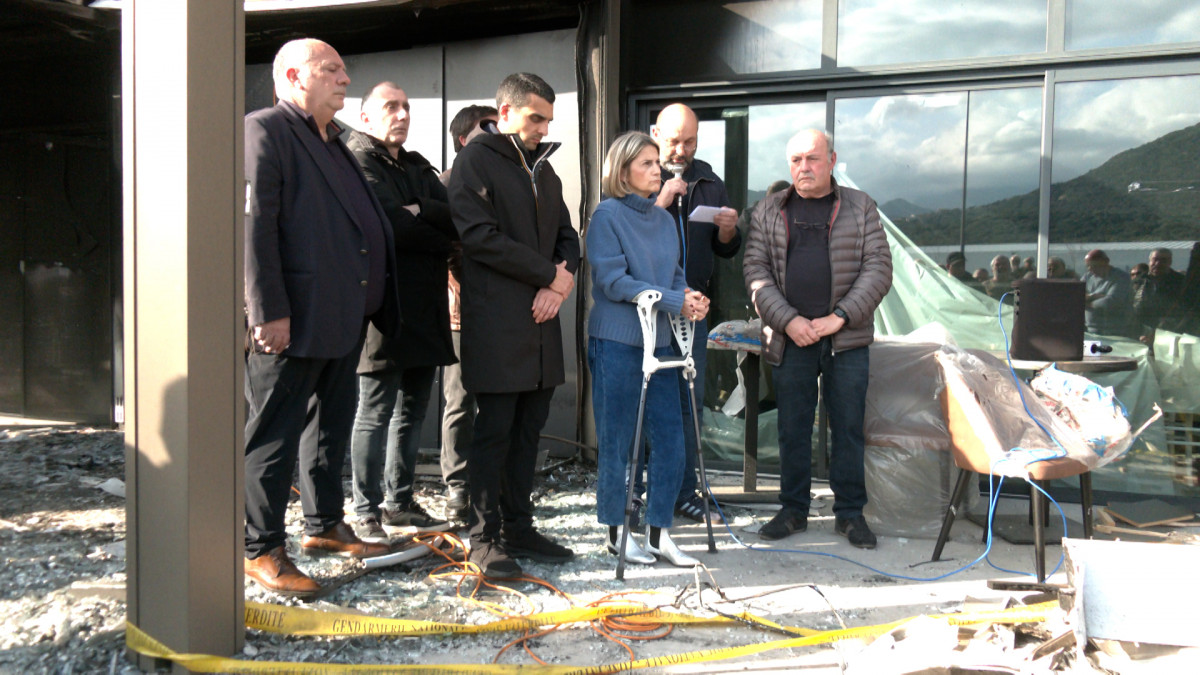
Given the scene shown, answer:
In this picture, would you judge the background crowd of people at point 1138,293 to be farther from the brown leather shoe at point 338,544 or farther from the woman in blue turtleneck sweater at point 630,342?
the brown leather shoe at point 338,544

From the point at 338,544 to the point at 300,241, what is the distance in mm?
1320

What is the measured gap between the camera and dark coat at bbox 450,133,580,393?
11.5 ft

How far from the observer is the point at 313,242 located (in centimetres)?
327

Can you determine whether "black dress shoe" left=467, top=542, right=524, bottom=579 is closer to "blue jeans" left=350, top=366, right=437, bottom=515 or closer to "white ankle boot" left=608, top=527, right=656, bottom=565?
"white ankle boot" left=608, top=527, right=656, bottom=565

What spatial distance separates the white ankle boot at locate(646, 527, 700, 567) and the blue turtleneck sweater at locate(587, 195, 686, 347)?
85cm

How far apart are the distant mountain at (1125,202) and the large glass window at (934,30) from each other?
0.81m

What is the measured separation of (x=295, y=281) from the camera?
3.25 metres

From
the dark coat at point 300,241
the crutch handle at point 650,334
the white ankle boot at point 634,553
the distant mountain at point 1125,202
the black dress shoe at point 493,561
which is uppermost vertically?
the distant mountain at point 1125,202

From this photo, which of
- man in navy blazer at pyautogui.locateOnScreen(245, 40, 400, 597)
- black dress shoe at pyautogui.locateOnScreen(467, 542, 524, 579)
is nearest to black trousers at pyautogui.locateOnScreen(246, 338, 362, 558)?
man in navy blazer at pyautogui.locateOnScreen(245, 40, 400, 597)

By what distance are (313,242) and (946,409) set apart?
2.93 meters

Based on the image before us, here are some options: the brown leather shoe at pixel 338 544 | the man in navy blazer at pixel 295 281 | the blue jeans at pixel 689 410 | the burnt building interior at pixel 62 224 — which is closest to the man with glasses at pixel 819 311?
the blue jeans at pixel 689 410

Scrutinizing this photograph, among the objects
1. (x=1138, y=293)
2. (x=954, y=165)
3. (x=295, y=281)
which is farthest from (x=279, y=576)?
(x=1138, y=293)

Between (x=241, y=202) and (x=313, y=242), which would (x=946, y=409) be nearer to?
(x=313, y=242)

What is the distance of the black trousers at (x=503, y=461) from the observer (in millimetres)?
3572
